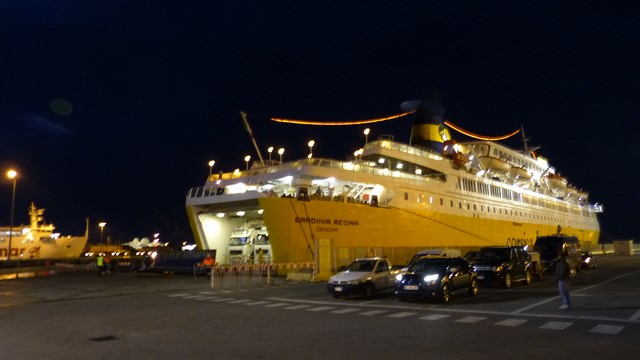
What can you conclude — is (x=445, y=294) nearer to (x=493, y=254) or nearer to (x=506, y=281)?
(x=506, y=281)

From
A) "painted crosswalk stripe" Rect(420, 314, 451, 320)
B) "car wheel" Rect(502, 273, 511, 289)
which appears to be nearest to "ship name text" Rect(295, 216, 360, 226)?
"car wheel" Rect(502, 273, 511, 289)

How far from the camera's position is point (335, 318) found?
1172cm

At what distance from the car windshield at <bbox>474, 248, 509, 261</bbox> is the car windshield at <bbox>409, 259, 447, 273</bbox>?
5112 mm

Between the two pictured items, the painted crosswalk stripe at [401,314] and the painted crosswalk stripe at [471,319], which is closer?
the painted crosswalk stripe at [471,319]

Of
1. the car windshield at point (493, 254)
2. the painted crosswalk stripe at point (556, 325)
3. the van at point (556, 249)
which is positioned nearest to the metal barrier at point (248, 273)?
the car windshield at point (493, 254)

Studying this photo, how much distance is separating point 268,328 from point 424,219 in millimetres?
23585

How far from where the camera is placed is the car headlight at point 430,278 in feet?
46.7

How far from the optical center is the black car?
14203 mm

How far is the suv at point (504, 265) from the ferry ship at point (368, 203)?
7605 millimetres

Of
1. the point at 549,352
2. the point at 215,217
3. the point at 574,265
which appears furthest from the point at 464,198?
the point at 549,352

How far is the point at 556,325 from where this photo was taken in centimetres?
995

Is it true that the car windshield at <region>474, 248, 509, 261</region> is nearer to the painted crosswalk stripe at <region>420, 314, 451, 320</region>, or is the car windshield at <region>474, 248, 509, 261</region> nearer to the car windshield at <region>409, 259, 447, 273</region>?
the car windshield at <region>409, 259, 447, 273</region>

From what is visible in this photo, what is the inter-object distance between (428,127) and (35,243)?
4479 centimetres

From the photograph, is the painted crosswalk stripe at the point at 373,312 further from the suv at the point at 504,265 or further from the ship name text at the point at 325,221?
the ship name text at the point at 325,221
